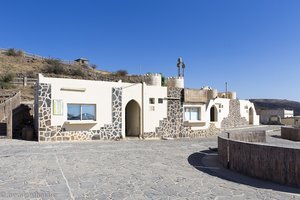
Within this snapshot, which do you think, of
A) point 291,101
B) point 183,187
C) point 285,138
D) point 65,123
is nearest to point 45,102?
point 65,123

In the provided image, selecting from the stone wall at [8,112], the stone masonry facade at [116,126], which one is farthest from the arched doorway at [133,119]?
the stone wall at [8,112]

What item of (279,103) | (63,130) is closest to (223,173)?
(63,130)

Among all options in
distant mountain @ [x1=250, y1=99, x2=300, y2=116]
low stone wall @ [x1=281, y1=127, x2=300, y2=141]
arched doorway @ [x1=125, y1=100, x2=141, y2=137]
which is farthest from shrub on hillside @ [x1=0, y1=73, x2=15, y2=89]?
distant mountain @ [x1=250, y1=99, x2=300, y2=116]

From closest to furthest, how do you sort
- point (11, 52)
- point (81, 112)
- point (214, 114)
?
point (81, 112) < point (214, 114) < point (11, 52)

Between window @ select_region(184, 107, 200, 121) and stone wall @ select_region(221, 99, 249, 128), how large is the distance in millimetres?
6931

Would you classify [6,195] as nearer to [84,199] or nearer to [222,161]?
[84,199]

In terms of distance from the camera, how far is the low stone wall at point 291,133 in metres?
22.8

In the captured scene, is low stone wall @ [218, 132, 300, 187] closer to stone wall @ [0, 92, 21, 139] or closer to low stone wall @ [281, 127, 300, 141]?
stone wall @ [0, 92, 21, 139]

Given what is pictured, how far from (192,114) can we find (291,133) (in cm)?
782

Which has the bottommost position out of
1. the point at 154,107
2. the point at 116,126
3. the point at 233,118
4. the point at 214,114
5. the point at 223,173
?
the point at 223,173

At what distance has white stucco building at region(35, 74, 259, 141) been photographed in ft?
59.5

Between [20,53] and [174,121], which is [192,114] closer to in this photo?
[174,121]

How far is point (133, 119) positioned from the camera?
23281 millimetres

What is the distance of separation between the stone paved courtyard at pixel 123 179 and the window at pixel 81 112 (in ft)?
19.9
